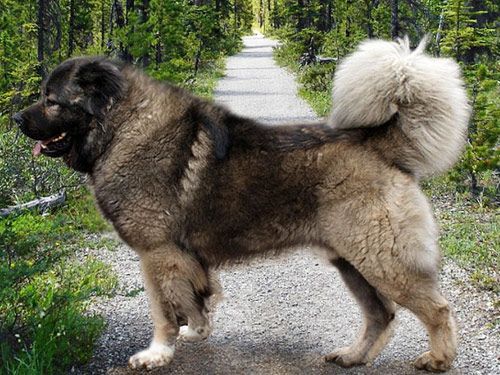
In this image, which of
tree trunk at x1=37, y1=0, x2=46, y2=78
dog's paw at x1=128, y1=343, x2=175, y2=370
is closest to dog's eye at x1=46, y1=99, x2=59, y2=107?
dog's paw at x1=128, y1=343, x2=175, y2=370

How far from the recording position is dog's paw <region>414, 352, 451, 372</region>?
3.87 meters

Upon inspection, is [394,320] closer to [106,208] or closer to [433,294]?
[433,294]

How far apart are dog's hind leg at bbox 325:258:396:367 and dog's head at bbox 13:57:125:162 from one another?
1746 millimetres

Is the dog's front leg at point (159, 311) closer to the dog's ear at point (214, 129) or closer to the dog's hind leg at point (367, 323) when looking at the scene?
the dog's ear at point (214, 129)

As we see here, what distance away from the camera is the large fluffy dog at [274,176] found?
3.67 metres

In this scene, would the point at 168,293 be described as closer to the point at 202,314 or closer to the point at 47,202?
the point at 202,314

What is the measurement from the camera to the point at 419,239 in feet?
11.9

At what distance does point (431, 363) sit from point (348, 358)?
51 centimetres

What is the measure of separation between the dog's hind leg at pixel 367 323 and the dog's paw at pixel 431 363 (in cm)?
28

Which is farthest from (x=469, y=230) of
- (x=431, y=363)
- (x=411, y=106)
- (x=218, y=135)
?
(x=218, y=135)

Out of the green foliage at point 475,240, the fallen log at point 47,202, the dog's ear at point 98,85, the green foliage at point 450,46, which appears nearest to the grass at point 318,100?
the green foliage at point 450,46

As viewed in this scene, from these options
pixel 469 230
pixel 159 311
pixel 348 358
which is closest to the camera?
pixel 159 311

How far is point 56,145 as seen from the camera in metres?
4.06

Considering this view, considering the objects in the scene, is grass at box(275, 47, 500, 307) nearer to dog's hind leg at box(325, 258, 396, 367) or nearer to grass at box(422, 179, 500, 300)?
grass at box(422, 179, 500, 300)
